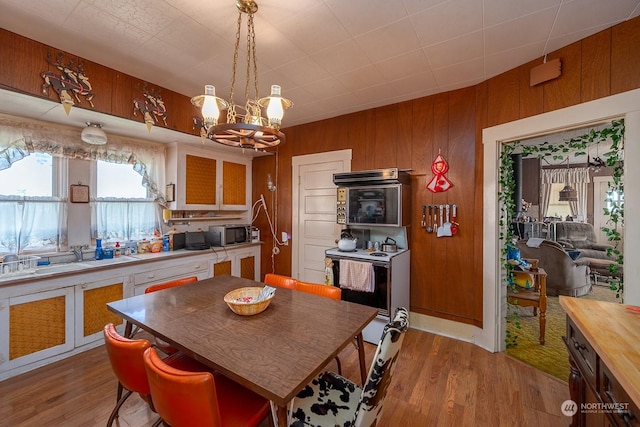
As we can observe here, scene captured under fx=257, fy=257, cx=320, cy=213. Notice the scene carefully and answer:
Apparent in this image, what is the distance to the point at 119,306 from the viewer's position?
1695 millimetres

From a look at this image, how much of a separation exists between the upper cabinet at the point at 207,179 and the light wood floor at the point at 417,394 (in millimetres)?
1910

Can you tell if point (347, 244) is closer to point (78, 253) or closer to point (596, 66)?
point (596, 66)

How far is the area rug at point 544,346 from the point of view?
2.28m

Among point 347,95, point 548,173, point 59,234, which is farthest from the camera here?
point 548,173

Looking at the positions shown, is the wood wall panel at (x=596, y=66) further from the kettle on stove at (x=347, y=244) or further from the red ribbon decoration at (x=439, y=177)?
the kettle on stove at (x=347, y=244)

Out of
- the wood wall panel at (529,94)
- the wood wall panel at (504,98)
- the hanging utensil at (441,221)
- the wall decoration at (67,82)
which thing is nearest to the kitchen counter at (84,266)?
the wall decoration at (67,82)

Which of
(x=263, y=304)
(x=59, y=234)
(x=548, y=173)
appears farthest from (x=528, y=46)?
(x=548, y=173)

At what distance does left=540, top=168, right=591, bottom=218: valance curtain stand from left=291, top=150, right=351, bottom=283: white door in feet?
20.5

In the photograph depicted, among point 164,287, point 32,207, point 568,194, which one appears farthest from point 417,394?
point 568,194

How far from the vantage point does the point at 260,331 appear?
1.39 metres

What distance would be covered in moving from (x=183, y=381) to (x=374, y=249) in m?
2.40

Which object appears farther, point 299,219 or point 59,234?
point 299,219

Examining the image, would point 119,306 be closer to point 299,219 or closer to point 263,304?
point 263,304

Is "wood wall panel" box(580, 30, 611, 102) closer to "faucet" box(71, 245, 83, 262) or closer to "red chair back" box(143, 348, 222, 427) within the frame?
"red chair back" box(143, 348, 222, 427)
